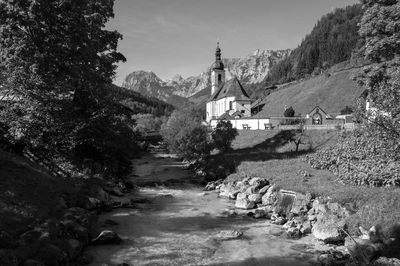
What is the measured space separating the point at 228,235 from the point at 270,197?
9.13m

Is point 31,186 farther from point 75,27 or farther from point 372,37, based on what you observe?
point 372,37

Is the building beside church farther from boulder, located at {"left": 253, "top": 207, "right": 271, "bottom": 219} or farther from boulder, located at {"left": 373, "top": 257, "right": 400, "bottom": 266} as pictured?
boulder, located at {"left": 373, "top": 257, "right": 400, "bottom": 266}

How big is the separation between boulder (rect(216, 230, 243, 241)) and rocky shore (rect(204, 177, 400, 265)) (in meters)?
3.06

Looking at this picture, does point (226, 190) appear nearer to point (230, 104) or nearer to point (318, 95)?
point (230, 104)

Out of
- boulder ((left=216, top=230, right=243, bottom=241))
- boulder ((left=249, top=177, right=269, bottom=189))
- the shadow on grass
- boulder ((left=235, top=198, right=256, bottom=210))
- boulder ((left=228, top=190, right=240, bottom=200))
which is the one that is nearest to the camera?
boulder ((left=216, top=230, right=243, bottom=241))

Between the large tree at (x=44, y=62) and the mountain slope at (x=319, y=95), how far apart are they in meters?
67.7

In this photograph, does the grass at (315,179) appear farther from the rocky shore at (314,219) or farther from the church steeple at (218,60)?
the church steeple at (218,60)

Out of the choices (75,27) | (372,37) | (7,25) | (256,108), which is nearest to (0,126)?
(7,25)

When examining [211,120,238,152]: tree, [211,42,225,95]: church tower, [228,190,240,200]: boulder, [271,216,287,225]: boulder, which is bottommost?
[271,216,287,225]: boulder

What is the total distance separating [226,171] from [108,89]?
57.5ft

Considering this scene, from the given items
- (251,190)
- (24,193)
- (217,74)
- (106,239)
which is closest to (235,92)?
(217,74)

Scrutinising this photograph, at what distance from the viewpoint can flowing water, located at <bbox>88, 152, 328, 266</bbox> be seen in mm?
17344

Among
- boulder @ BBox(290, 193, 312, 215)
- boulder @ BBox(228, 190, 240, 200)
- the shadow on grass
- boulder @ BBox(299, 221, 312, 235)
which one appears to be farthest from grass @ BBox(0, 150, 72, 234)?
the shadow on grass

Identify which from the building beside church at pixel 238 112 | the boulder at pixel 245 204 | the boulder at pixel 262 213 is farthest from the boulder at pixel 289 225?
the building beside church at pixel 238 112
